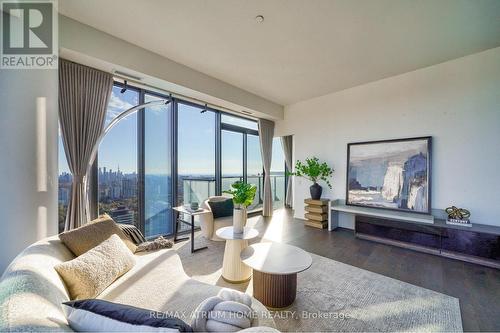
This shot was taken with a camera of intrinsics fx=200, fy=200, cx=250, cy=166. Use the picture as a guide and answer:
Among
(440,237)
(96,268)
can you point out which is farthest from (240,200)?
(440,237)

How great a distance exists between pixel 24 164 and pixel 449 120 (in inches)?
217

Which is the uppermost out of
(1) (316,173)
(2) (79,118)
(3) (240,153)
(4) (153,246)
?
(2) (79,118)

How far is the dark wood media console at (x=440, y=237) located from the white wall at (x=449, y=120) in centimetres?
42

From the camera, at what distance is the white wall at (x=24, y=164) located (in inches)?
69.2

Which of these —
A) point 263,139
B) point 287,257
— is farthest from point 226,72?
point 287,257

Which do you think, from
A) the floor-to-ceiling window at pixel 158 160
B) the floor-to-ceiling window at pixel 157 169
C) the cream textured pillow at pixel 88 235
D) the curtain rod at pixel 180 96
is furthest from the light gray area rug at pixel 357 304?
the curtain rod at pixel 180 96

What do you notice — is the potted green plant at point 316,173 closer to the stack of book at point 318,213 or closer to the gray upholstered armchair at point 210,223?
the stack of book at point 318,213

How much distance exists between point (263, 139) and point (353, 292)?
158 inches

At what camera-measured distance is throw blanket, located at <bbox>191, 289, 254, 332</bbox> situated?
35.0 inches

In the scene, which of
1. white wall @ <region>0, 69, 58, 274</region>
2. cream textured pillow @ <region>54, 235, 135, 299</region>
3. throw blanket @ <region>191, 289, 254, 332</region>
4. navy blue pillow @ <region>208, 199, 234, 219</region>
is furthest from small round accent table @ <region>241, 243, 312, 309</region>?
white wall @ <region>0, 69, 58, 274</region>

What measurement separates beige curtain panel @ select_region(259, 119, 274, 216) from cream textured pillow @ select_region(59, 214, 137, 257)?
3.94 metres

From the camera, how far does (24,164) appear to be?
6.03 feet

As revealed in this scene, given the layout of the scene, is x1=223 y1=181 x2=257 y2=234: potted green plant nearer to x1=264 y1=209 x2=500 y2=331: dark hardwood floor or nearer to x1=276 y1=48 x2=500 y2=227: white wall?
x1=264 y1=209 x2=500 y2=331: dark hardwood floor

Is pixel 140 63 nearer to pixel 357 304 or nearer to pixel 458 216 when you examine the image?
pixel 357 304
